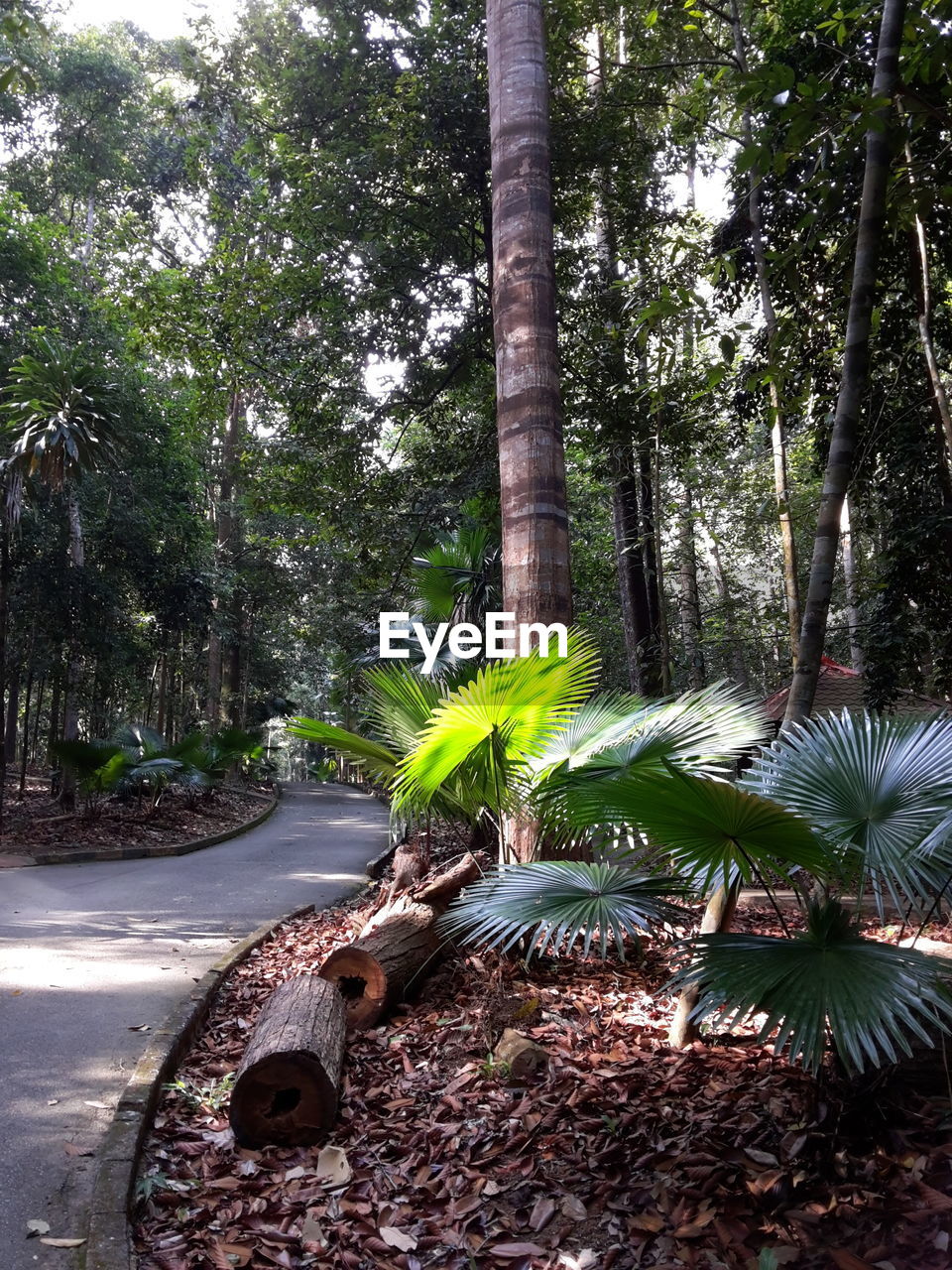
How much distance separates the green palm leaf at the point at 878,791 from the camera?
9.00 ft

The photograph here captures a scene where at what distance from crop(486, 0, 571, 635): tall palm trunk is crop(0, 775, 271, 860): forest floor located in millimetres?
8966

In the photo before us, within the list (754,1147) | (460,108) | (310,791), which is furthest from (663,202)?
(310,791)

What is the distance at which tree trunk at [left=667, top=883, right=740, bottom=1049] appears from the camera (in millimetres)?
3594

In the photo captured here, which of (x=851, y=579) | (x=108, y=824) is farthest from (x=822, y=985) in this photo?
(x=108, y=824)

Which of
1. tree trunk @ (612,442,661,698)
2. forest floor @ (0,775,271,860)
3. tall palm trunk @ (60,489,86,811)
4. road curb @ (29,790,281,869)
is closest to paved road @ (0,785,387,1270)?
road curb @ (29,790,281,869)

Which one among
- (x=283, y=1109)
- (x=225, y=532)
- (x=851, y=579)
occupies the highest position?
(x=225, y=532)

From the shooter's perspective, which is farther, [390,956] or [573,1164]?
[390,956]

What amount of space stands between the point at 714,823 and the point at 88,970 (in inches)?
193

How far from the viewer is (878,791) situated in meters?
3.06

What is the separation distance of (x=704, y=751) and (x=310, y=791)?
28.3m

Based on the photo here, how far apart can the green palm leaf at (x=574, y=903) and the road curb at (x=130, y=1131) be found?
155 cm

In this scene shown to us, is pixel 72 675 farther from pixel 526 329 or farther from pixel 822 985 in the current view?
pixel 822 985

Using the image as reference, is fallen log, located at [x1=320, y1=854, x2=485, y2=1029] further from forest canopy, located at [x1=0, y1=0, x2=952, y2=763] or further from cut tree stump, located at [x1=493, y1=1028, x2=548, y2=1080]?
forest canopy, located at [x1=0, y1=0, x2=952, y2=763]

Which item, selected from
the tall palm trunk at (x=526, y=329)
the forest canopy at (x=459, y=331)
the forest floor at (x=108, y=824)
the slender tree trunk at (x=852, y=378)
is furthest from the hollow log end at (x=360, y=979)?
the forest floor at (x=108, y=824)
